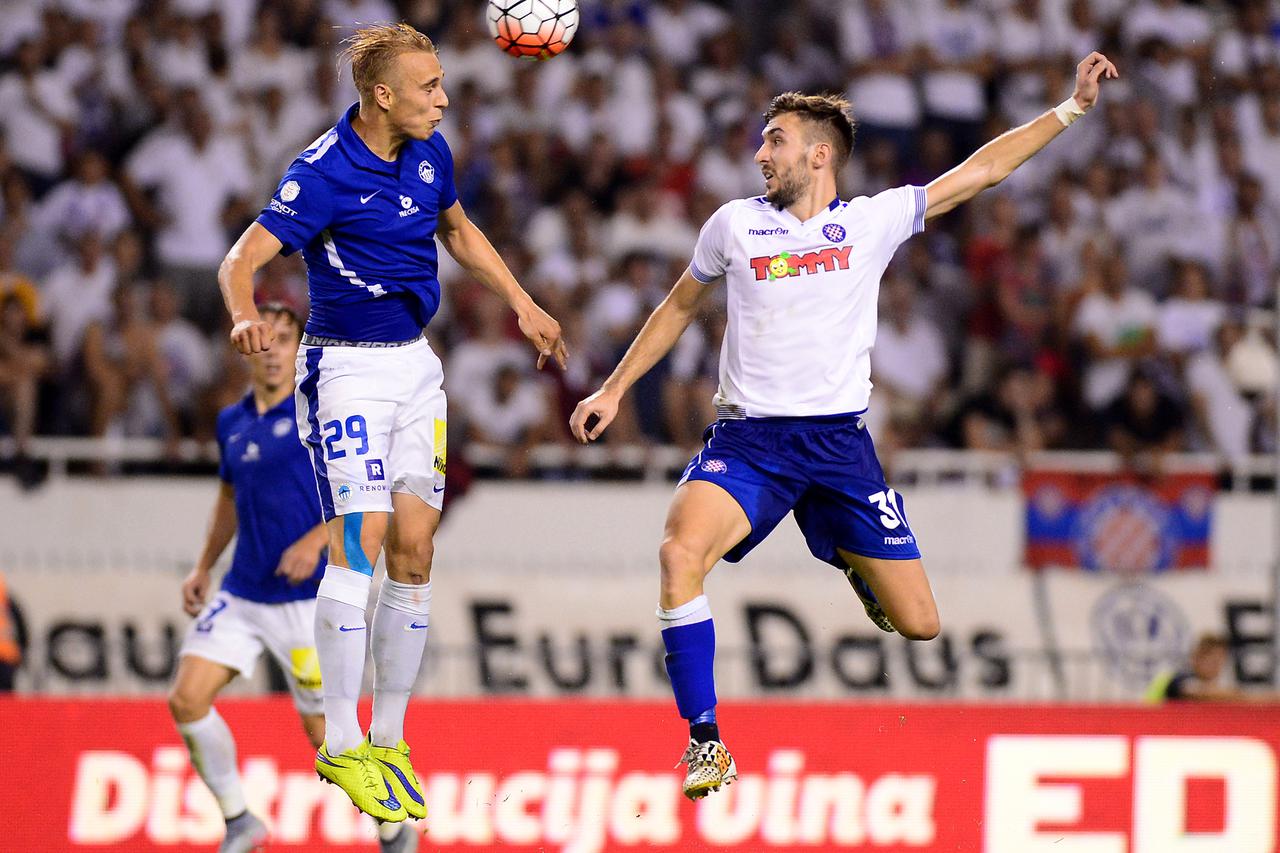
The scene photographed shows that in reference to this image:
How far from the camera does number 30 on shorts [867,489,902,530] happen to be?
7688mm

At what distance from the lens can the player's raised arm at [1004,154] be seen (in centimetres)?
774

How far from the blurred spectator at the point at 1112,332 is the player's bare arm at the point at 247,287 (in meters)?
7.84

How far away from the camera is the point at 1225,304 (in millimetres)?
14156

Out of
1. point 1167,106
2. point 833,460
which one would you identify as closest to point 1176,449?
point 1167,106

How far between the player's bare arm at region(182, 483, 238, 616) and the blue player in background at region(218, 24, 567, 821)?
6.64ft

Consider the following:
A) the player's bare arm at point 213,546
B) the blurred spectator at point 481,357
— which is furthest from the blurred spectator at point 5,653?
the blurred spectator at point 481,357

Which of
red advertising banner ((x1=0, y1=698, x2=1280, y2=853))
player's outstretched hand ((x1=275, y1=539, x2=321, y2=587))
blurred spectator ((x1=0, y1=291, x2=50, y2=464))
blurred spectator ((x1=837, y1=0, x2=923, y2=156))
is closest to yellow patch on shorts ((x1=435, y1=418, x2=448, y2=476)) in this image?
player's outstretched hand ((x1=275, y1=539, x2=321, y2=587))

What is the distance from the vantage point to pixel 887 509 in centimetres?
771

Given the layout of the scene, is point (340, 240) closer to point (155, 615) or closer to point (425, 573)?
point (425, 573)

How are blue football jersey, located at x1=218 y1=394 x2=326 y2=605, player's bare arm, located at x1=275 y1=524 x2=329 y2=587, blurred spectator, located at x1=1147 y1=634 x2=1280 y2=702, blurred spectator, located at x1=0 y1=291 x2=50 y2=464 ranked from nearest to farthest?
1. player's bare arm, located at x1=275 y1=524 x2=329 y2=587
2. blue football jersey, located at x1=218 y1=394 x2=326 y2=605
3. blurred spectator, located at x1=1147 y1=634 x2=1280 y2=702
4. blurred spectator, located at x1=0 y1=291 x2=50 y2=464

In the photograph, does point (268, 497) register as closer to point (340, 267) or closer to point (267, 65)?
point (340, 267)

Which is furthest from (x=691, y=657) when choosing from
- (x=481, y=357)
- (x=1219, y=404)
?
(x=1219, y=404)

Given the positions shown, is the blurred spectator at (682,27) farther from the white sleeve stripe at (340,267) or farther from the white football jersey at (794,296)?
the white sleeve stripe at (340,267)

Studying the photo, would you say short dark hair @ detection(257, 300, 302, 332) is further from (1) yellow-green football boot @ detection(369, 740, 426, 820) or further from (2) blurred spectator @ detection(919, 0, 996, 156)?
(2) blurred spectator @ detection(919, 0, 996, 156)
